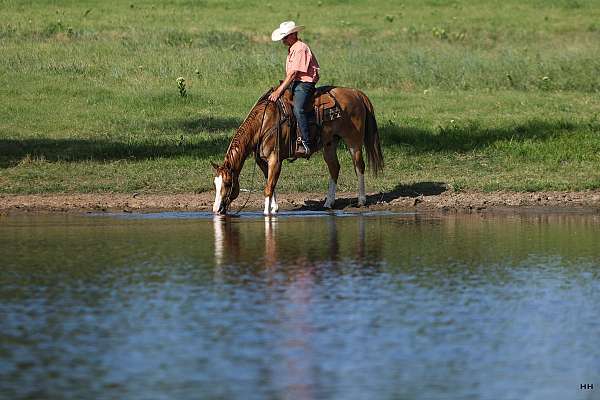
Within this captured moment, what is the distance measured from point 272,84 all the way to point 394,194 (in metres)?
9.93

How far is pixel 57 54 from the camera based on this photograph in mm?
31922

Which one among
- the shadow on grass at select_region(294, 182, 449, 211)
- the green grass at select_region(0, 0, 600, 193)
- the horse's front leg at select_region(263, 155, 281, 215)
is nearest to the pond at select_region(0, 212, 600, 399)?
the horse's front leg at select_region(263, 155, 281, 215)

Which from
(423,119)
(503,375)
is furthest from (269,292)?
(423,119)

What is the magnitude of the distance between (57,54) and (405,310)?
21.8 metres

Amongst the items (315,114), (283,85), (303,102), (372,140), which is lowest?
(372,140)

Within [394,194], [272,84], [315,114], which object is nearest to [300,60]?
[315,114]

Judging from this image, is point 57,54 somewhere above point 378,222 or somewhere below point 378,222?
above

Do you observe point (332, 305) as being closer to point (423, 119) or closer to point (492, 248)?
point (492, 248)

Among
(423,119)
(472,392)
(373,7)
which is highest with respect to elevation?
(373,7)

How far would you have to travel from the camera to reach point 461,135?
23.3 metres

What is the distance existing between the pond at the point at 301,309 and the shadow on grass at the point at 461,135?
5.31 metres

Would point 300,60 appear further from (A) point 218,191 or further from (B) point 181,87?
(B) point 181,87

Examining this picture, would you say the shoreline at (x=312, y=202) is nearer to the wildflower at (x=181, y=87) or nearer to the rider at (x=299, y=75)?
the rider at (x=299, y=75)

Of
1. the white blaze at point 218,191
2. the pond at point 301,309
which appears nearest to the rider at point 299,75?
the white blaze at point 218,191
